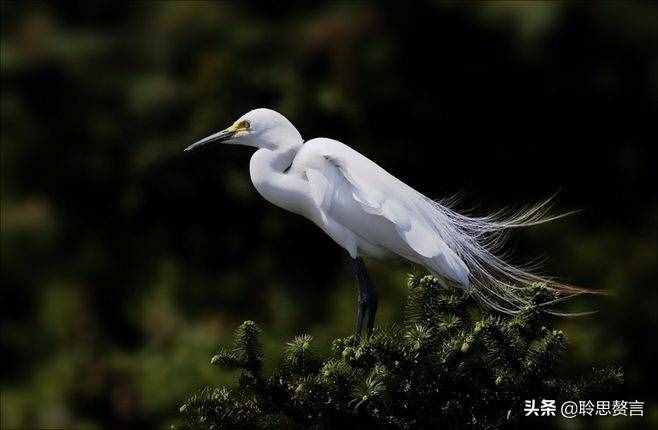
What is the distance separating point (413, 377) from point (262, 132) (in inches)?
22.8

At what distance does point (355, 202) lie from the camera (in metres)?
2.50

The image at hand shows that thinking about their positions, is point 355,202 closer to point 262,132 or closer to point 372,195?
point 372,195

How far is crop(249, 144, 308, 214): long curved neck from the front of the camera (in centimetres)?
251

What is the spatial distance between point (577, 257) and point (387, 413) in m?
2.50

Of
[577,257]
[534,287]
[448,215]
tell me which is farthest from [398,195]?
[577,257]

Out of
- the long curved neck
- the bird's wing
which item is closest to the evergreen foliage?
the bird's wing

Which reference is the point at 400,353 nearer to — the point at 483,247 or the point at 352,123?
the point at 483,247

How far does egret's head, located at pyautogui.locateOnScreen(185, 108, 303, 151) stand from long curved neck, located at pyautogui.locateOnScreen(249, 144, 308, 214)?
14mm

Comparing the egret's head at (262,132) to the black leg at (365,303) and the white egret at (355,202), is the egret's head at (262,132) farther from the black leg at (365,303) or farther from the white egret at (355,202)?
the black leg at (365,303)

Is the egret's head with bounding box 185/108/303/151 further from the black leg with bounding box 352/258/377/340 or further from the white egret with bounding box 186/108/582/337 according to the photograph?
the black leg with bounding box 352/258/377/340

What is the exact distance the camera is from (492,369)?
2207mm

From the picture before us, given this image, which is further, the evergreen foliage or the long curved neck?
the long curved neck

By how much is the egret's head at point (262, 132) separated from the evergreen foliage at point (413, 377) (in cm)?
40

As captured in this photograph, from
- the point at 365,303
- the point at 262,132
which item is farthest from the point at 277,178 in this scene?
the point at 365,303
